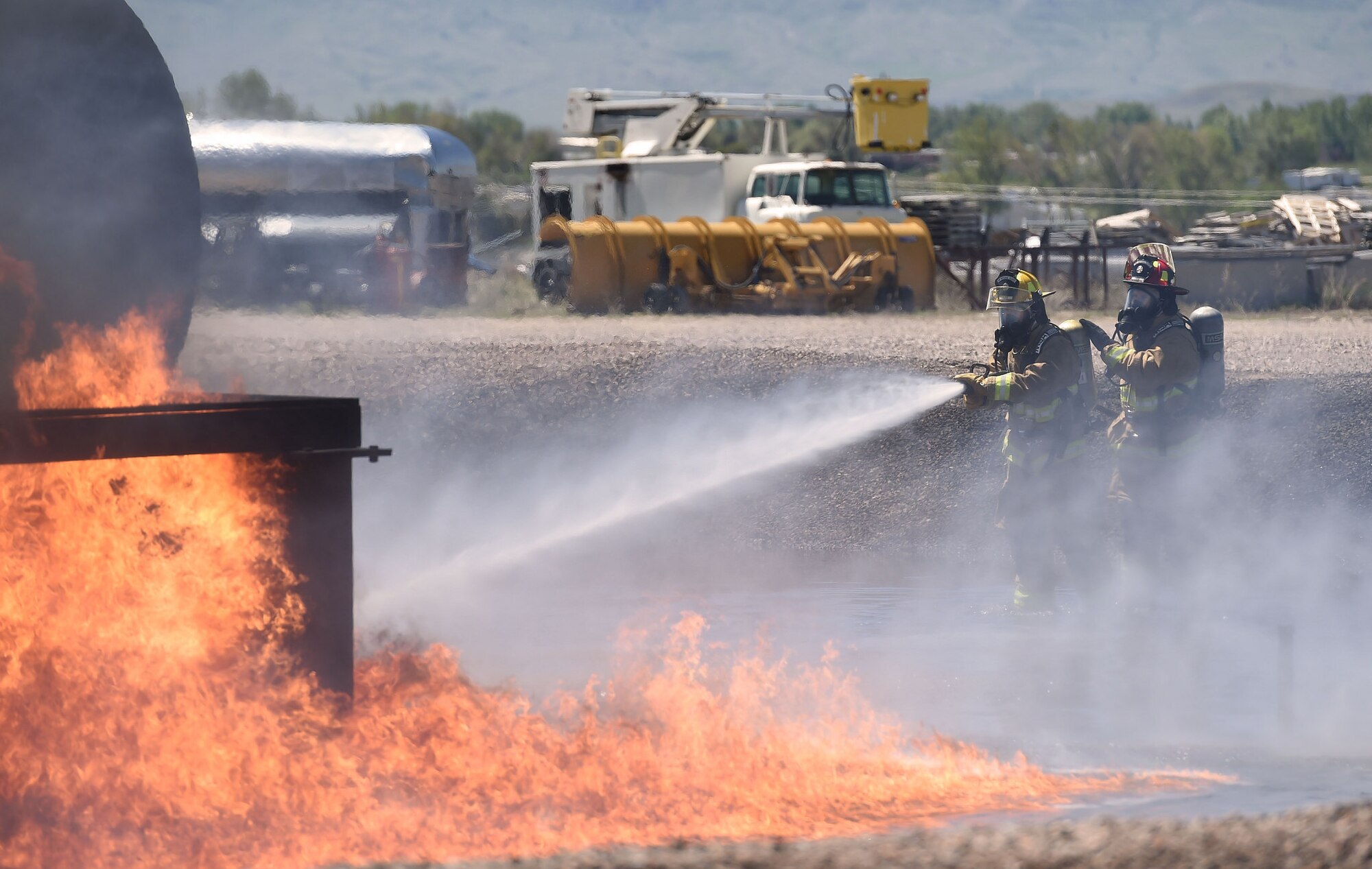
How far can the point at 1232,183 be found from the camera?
79.8m

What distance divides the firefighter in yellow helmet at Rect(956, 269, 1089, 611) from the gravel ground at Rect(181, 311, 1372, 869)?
6.01 feet

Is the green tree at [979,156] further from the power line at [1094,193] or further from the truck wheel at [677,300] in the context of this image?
the truck wheel at [677,300]

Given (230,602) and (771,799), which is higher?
(230,602)

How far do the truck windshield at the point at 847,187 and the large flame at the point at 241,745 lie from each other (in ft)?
59.9

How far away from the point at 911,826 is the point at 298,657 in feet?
6.31

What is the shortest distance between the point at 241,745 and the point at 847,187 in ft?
64.6

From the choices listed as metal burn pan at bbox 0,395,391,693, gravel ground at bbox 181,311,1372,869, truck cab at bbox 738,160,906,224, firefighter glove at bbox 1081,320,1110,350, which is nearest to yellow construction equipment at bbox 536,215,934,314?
truck cab at bbox 738,160,906,224

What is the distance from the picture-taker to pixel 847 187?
23.6 metres

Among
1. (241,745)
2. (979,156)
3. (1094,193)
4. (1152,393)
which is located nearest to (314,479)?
(241,745)

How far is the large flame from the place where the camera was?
4.56 m

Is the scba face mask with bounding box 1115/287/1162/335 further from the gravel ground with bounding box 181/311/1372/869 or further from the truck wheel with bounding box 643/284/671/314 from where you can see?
the truck wheel with bounding box 643/284/671/314

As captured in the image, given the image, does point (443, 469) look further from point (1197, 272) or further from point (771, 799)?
point (1197, 272)

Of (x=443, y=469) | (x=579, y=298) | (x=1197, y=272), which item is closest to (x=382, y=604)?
(x=443, y=469)

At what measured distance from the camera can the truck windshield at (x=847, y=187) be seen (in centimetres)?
2331
